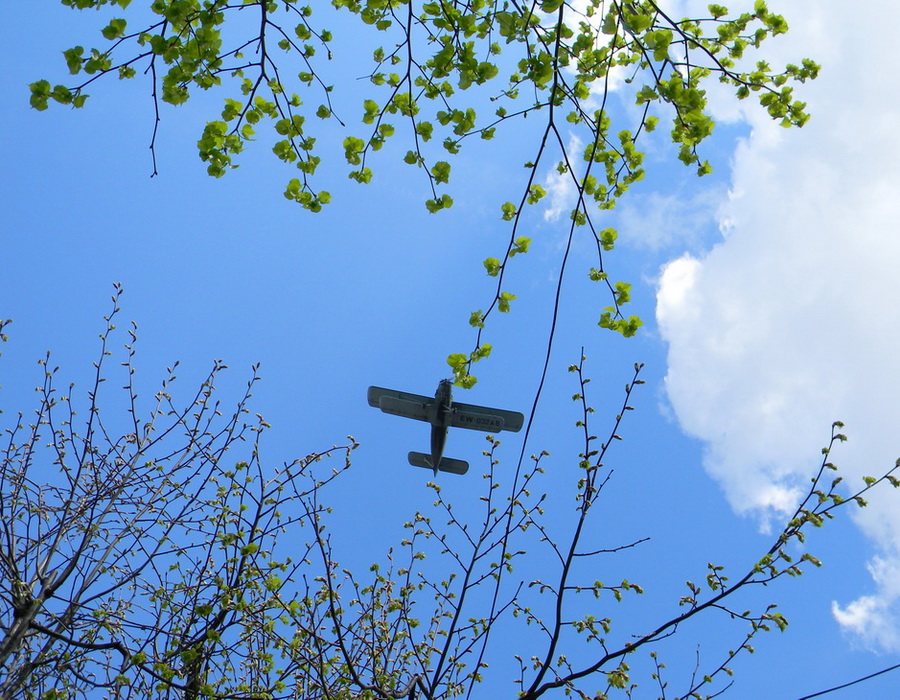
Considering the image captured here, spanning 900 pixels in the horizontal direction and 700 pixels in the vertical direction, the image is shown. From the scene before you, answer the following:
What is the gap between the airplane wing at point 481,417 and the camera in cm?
625

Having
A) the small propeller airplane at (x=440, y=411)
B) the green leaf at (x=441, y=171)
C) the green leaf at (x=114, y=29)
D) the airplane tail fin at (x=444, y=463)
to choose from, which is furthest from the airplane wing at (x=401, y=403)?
the green leaf at (x=114, y=29)

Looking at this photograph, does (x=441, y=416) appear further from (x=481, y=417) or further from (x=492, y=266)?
(x=492, y=266)

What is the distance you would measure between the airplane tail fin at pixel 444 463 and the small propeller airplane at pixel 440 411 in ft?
1.93

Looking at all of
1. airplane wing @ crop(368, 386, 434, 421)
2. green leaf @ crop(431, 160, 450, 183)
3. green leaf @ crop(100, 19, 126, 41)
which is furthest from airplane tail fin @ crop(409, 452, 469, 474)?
green leaf @ crop(100, 19, 126, 41)

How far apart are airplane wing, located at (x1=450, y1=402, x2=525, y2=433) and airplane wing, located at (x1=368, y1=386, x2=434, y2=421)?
0.28 meters

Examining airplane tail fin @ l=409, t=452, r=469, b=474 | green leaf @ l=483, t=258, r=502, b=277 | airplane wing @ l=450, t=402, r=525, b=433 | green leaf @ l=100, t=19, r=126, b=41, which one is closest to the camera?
green leaf @ l=100, t=19, r=126, b=41

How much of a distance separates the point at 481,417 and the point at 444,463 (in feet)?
4.00

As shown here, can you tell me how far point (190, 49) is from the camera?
284cm

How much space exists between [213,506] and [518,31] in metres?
4.31

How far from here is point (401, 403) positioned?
6453 mm

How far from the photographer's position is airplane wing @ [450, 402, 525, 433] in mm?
6254

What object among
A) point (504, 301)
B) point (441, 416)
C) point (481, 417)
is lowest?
point (504, 301)

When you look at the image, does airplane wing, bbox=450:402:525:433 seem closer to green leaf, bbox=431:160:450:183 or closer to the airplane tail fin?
the airplane tail fin

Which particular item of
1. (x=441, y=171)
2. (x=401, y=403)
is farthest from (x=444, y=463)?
(x=441, y=171)
